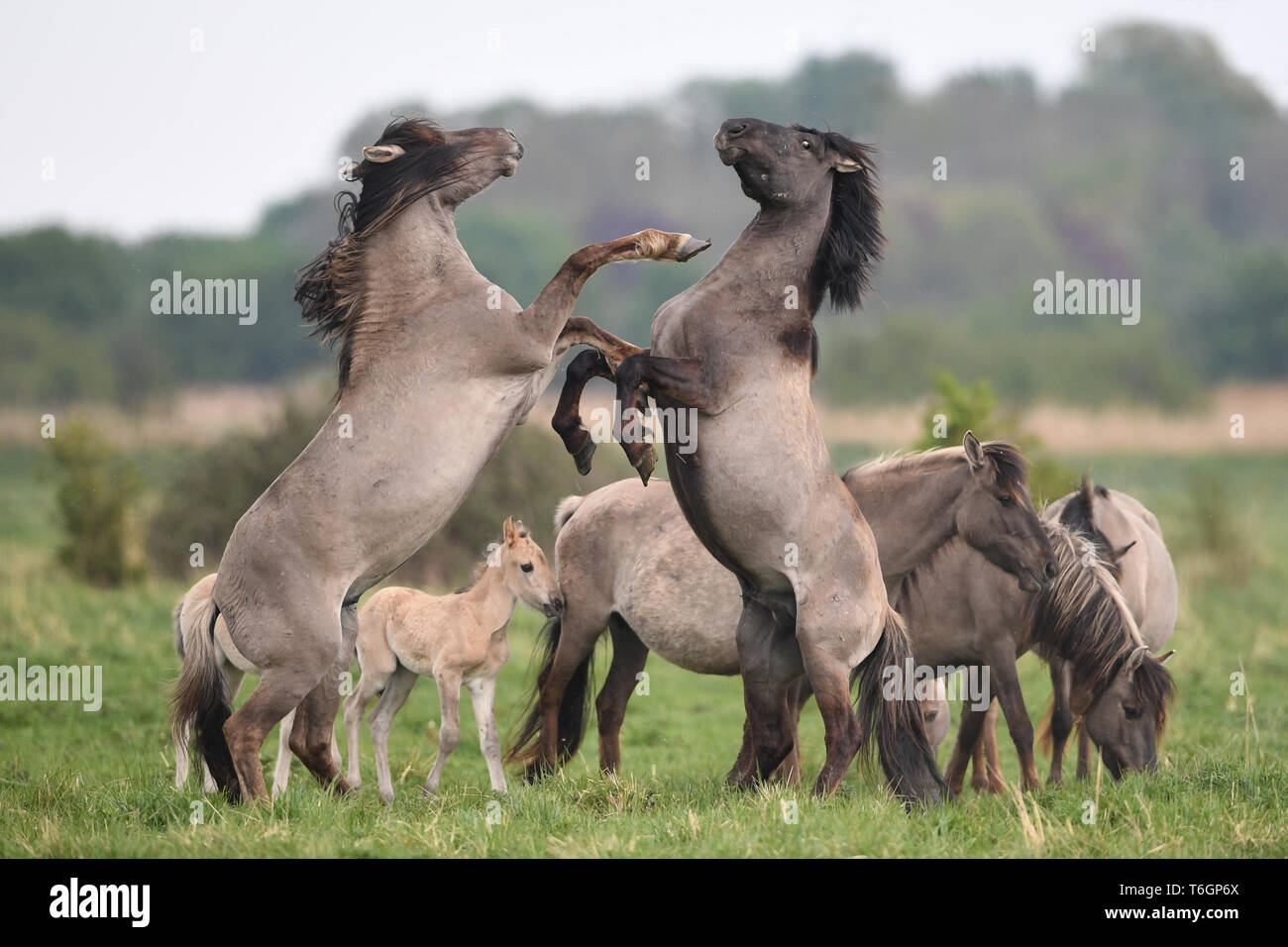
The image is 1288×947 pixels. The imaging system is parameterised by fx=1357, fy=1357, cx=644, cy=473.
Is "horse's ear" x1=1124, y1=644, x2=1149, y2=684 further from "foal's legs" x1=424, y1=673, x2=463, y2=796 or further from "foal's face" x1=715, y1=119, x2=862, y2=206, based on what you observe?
"foal's legs" x1=424, y1=673, x2=463, y2=796

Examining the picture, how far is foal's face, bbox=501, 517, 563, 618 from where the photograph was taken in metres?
8.53

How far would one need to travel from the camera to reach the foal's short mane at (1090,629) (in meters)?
8.96

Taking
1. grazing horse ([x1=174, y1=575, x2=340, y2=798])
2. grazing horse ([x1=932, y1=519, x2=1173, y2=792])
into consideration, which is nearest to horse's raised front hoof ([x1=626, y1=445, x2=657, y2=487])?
grazing horse ([x1=174, y1=575, x2=340, y2=798])

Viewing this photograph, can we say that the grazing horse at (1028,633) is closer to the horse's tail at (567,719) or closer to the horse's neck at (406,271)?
the horse's tail at (567,719)

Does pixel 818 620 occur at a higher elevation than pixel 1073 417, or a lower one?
lower

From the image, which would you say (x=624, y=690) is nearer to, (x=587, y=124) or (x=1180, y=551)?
(x=1180, y=551)

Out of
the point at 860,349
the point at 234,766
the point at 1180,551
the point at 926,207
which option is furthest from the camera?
the point at 926,207

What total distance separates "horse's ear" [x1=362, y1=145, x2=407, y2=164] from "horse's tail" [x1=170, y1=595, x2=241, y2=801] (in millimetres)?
2492

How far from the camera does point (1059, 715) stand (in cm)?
991

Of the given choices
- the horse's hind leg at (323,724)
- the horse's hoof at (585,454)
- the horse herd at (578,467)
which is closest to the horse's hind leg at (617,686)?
the horse herd at (578,467)

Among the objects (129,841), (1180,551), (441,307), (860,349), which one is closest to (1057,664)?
(441,307)

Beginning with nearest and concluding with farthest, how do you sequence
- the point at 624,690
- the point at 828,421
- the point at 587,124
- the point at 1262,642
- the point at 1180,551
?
1. the point at 624,690
2. the point at 1262,642
3. the point at 1180,551
4. the point at 828,421
5. the point at 587,124

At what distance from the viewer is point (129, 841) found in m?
5.97

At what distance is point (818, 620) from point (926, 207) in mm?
71277
